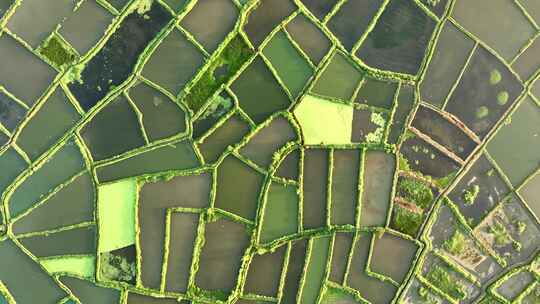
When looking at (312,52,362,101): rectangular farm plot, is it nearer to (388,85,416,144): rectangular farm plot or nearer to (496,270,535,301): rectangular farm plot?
(388,85,416,144): rectangular farm plot

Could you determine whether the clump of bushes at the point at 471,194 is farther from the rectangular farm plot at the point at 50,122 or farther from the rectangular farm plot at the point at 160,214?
the rectangular farm plot at the point at 50,122

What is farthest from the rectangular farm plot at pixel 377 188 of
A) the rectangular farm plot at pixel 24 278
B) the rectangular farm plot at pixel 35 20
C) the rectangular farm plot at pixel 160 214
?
the rectangular farm plot at pixel 35 20

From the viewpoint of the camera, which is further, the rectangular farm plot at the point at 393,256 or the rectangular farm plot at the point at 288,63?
the rectangular farm plot at the point at 393,256

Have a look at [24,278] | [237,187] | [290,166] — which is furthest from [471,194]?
[24,278]

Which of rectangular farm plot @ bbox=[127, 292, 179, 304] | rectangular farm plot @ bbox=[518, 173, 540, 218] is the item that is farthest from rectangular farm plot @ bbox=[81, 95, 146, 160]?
rectangular farm plot @ bbox=[518, 173, 540, 218]

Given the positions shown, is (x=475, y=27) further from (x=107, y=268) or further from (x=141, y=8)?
(x=107, y=268)

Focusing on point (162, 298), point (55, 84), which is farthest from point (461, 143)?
point (55, 84)

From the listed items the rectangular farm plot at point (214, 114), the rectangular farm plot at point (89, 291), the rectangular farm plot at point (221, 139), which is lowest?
the rectangular farm plot at point (89, 291)
